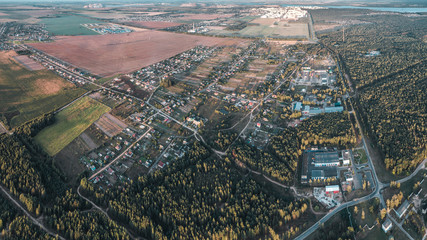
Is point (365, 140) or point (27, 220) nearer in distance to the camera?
point (27, 220)

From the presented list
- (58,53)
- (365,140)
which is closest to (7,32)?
(58,53)

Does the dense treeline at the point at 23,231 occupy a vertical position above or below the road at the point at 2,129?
below

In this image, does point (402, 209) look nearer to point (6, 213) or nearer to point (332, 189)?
point (332, 189)

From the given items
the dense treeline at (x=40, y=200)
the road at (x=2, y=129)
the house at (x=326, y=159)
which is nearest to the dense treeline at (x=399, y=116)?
the house at (x=326, y=159)

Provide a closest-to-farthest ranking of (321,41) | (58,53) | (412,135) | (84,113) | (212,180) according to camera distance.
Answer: (212,180) < (412,135) < (84,113) < (58,53) < (321,41)

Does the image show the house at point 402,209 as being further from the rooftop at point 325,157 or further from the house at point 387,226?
the rooftop at point 325,157

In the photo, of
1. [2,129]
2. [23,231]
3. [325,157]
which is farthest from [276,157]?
[2,129]

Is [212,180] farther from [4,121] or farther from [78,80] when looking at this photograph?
[78,80]
